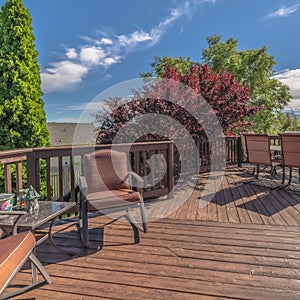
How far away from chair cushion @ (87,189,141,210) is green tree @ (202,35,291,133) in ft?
40.2

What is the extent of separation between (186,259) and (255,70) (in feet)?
46.3

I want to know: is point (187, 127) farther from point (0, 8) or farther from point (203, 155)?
point (0, 8)

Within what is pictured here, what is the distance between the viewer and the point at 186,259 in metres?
2.03

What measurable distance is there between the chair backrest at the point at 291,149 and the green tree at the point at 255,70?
975 cm

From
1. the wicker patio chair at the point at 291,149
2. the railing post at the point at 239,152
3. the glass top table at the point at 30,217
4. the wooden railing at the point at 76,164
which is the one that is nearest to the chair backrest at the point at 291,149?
the wicker patio chair at the point at 291,149

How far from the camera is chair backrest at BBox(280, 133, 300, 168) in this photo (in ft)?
12.7

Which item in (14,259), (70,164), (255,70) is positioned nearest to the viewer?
(14,259)

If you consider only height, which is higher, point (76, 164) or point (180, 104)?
point (180, 104)

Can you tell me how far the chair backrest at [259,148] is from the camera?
4387 millimetres

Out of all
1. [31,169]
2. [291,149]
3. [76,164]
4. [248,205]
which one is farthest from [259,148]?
[31,169]

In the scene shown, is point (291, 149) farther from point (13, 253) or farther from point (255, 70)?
point (255, 70)

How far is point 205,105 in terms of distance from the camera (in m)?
5.24

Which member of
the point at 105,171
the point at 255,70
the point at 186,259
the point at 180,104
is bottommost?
the point at 186,259

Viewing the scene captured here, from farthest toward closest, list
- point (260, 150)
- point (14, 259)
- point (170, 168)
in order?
1. point (260, 150)
2. point (170, 168)
3. point (14, 259)
